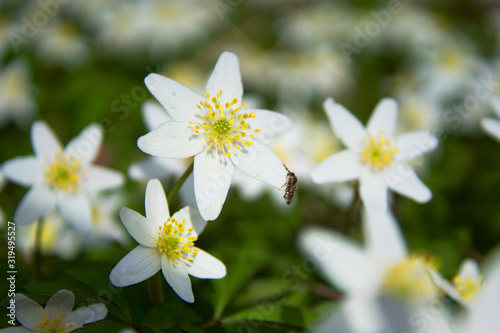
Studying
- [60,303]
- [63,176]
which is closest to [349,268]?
[60,303]

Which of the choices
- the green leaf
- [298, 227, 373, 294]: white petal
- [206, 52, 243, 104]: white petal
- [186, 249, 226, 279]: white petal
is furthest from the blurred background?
[206, 52, 243, 104]: white petal

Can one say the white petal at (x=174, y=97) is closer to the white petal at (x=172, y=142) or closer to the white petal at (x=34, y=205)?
the white petal at (x=172, y=142)

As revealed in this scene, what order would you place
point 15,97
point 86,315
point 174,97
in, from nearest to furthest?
point 86,315
point 174,97
point 15,97

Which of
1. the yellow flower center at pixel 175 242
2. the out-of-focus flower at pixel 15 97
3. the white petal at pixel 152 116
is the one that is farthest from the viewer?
the out-of-focus flower at pixel 15 97

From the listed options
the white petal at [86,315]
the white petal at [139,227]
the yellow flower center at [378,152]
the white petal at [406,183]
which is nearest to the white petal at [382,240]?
the white petal at [406,183]

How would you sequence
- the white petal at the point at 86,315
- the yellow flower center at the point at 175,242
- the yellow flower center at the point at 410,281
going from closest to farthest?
the white petal at the point at 86,315, the yellow flower center at the point at 175,242, the yellow flower center at the point at 410,281

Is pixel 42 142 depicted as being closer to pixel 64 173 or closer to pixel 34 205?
pixel 64 173
